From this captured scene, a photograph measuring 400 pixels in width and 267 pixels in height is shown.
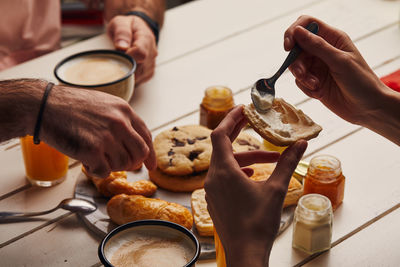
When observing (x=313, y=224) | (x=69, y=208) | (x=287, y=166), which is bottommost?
(x=69, y=208)

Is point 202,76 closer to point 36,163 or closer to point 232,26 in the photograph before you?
point 232,26

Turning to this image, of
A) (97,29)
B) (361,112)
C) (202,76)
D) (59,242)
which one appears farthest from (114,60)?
(97,29)

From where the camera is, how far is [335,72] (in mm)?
1275

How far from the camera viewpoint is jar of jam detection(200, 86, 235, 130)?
1.57 m

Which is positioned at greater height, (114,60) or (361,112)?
(361,112)

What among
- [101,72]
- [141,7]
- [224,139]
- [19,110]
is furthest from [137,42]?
[224,139]

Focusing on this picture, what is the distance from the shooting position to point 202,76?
1.89 metres

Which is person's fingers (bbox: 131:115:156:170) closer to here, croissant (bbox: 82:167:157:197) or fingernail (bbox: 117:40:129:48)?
croissant (bbox: 82:167:157:197)

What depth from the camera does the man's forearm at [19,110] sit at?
1227mm

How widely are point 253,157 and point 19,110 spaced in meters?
0.51

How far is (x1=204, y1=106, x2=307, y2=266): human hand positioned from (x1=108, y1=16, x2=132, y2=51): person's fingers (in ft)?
2.86

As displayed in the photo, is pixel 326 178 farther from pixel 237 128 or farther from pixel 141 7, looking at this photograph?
pixel 141 7

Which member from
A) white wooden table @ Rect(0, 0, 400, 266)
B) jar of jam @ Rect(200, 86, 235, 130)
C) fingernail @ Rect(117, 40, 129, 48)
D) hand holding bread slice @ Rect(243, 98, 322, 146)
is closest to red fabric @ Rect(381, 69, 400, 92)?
white wooden table @ Rect(0, 0, 400, 266)

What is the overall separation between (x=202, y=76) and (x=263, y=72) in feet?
0.67
